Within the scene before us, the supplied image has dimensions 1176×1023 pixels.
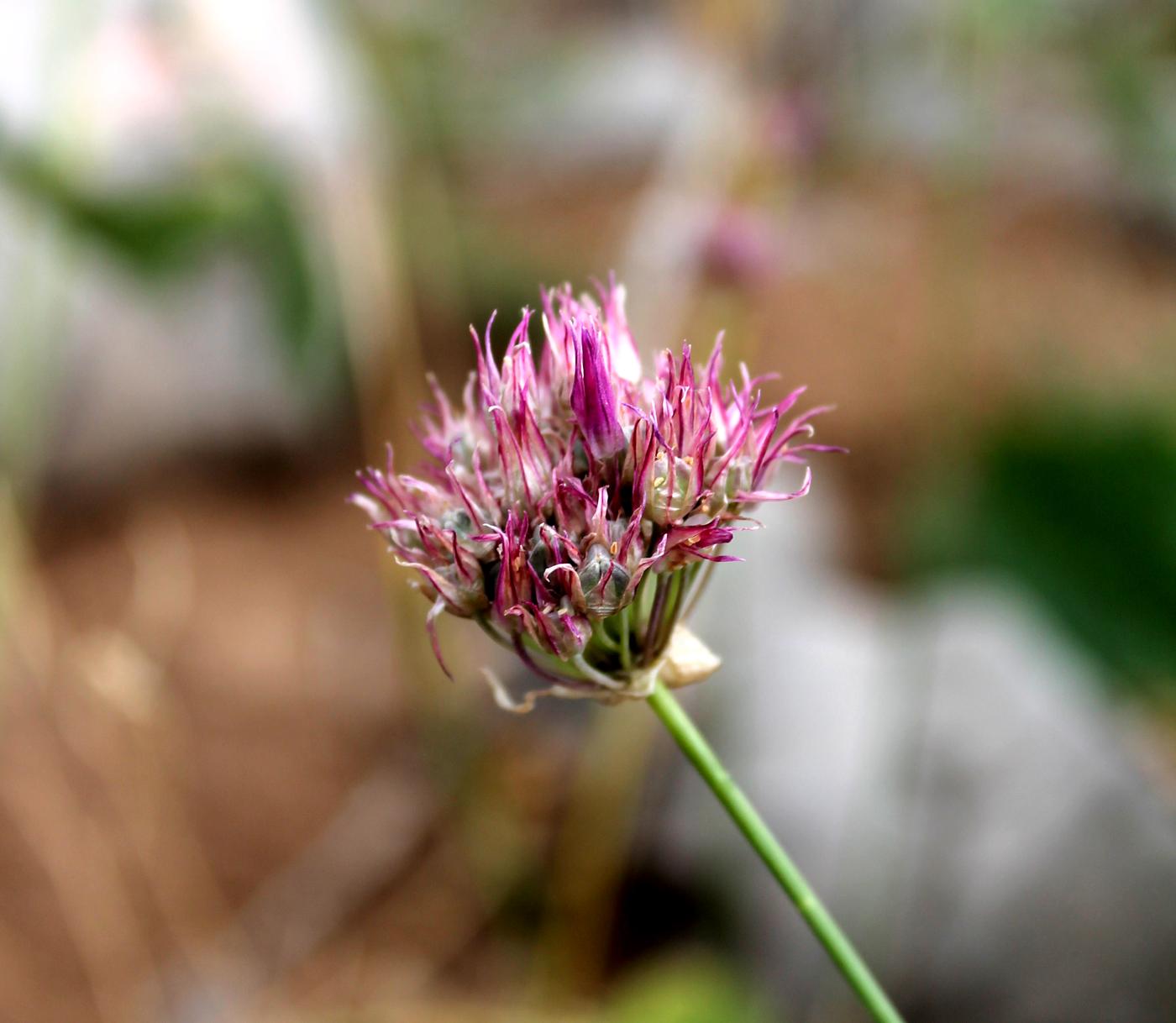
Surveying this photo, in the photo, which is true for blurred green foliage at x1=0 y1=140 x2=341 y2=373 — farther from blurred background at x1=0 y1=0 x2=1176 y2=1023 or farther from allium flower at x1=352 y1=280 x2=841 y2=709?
allium flower at x1=352 y1=280 x2=841 y2=709

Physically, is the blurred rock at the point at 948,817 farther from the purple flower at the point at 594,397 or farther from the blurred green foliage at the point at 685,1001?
the purple flower at the point at 594,397

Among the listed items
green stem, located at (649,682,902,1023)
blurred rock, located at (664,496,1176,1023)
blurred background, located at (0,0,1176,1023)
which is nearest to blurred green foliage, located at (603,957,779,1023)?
blurred background, located at (0,0,1176,1023)

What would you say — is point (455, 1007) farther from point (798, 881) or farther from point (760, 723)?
point (798, 881)

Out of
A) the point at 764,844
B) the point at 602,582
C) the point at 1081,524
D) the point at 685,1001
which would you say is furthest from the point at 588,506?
the point at 1081,524

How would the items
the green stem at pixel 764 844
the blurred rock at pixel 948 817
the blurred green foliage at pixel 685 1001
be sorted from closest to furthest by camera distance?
the green stem at pixel 764 844
the blurred green foliage at pixel 685 1001
the blurred rock at pixel 948 817

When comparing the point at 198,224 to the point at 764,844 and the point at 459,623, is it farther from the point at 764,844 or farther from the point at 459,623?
the point at 459,623

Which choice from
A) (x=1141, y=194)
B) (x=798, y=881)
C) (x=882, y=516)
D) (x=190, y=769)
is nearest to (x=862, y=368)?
(x=882, y=516)

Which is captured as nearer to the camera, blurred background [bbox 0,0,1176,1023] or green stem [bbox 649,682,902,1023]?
green stem [bbox 649,682,902,1023]

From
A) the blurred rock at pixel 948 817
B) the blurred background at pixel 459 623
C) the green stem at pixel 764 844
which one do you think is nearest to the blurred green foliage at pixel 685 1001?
the blurred background at pixel 459 623
